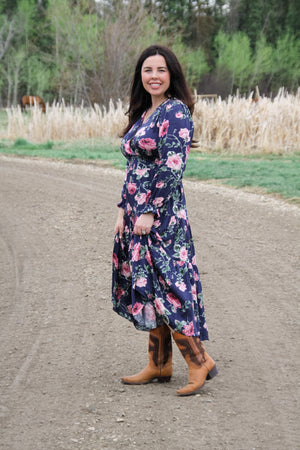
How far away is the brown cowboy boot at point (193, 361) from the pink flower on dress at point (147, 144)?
91cm

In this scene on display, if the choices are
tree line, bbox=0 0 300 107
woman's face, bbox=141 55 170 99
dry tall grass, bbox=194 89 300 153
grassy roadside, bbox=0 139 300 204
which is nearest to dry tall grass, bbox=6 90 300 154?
dry tall grass, bbox=194 89 300 153

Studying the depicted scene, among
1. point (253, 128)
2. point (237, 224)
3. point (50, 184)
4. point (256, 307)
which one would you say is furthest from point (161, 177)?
point (253, 128)

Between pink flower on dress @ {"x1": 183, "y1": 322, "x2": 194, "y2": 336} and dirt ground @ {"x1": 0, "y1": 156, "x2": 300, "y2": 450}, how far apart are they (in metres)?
Answer: 0.33

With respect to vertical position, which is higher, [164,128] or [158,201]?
[164,128]

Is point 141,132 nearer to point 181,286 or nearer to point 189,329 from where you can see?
point 181,286

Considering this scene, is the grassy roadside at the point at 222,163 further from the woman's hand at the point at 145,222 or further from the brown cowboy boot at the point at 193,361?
the woman's hand at the point at 145,222

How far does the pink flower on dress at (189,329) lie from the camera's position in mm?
2894

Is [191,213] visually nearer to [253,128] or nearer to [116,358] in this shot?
[116,358]

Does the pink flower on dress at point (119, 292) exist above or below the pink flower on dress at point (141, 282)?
below

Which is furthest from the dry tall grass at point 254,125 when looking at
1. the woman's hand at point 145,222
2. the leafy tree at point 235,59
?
the leafy tree at point 235,59

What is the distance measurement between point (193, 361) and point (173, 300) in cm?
37

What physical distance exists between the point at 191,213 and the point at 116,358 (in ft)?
14.3

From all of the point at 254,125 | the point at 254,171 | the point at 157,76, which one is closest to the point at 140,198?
the point at 157,76

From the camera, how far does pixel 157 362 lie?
10.4ft
